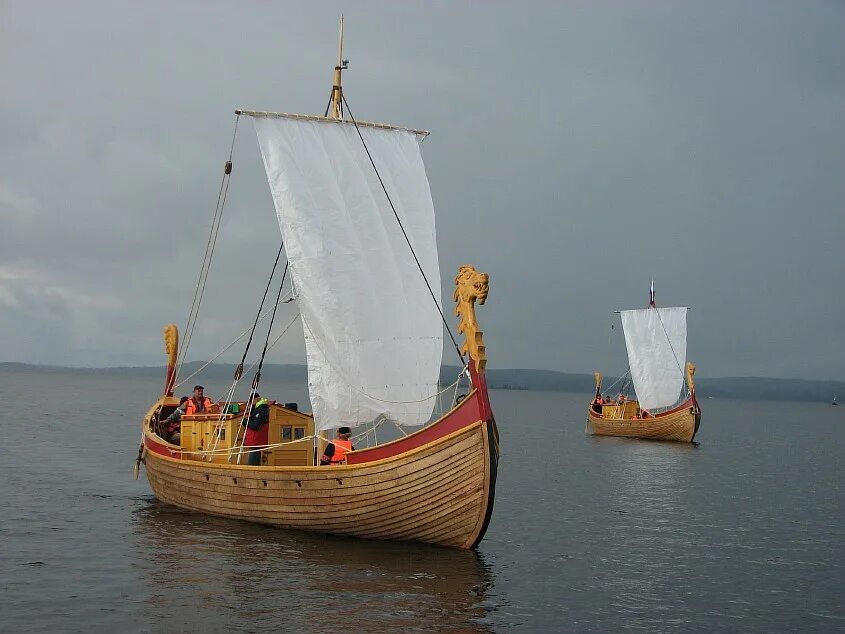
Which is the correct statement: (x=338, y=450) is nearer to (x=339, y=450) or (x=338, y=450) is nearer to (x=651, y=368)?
(x=339, y=450)

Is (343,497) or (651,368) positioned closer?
(343,497)

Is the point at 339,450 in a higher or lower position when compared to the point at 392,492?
higher

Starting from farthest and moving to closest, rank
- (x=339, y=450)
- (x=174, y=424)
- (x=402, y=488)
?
(x=174, y=424), (x=339, y=450), (x=402, y=488)

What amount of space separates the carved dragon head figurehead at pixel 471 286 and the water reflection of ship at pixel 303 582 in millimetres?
5102

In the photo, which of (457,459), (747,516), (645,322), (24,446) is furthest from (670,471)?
(24,446)

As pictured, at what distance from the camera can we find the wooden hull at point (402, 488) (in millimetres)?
16422

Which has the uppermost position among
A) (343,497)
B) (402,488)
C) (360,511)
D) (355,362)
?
(355,362)

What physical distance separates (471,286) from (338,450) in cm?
476

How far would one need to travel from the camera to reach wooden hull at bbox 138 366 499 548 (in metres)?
16.4

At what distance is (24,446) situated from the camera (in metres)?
43.6

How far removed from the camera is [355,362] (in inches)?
774

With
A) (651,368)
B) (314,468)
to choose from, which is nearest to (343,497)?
(314,468)

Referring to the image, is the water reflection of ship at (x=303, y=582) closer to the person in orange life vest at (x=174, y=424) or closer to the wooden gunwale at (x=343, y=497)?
the wooden gunwale at (x=343, y=497)

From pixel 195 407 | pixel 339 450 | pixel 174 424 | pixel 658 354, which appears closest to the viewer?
pixel 339 450
